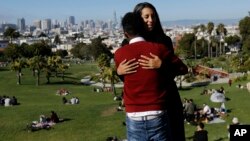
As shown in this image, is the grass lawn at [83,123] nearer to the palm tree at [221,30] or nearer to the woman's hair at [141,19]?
the woman's hair at [141,19]

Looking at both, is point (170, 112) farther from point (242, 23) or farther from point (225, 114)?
point (242, 23)

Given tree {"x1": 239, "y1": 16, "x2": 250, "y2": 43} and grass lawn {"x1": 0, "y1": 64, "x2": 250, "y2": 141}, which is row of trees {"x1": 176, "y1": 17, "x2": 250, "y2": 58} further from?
grass lawn {"x1": 0, "y1": 64, "x2": 250, "y2": 141}

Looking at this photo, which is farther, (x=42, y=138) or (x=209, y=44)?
(x=209, y=44)

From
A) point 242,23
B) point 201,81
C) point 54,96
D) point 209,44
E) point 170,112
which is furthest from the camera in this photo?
point 209,44

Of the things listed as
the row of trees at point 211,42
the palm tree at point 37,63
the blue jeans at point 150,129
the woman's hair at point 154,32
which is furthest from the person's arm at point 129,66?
the row of trees at point 211,42

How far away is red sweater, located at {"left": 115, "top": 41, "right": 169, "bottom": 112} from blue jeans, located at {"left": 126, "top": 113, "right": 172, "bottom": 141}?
0.11 meters

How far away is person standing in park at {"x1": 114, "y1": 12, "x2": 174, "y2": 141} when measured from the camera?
170 inches

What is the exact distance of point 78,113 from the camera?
31312 millimetres

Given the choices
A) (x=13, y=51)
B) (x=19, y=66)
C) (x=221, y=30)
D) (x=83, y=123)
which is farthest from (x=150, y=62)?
(x=221, y=30)

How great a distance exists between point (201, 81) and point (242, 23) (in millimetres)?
64660

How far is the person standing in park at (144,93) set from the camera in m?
4.31

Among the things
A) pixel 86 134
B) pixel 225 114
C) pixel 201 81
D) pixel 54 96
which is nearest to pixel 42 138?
pixel 86 134

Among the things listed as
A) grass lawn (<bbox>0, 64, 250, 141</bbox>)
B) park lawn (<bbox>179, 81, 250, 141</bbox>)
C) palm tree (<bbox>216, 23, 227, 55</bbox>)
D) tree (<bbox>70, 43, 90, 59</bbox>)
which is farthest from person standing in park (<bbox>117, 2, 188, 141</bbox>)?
tree (<bbox>70, 43, 90, 59</bbox>)

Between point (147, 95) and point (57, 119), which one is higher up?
point (147, 95)
